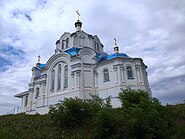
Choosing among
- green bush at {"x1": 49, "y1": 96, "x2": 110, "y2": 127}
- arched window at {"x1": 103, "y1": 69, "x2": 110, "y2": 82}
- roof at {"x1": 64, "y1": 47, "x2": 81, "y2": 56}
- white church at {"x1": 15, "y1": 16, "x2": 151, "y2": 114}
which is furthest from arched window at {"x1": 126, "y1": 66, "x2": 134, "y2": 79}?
green bush at {"x1": 49, "y1": 96, "x2": 110, "y2": 127}

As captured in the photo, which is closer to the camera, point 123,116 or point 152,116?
point 152,116

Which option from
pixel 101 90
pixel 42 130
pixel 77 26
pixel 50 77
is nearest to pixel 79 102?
pixel 42 130

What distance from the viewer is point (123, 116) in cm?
→ 1102

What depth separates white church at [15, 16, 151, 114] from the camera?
78.5ft

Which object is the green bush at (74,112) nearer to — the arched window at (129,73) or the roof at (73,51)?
the arched window at (129,73)

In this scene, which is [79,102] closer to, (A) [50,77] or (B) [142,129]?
(B) [142,129]

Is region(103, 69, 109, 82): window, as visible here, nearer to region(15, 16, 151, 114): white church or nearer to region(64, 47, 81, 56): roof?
region(15, 16, 151, 114): white church

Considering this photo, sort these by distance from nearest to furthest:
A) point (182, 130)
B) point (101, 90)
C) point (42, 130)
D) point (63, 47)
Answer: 1. point (182, 130)
2. point (42, 130)
3. point (101, 90)
4. point (63, 47)

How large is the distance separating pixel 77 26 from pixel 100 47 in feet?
18.3

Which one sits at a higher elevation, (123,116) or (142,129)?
(123,116)

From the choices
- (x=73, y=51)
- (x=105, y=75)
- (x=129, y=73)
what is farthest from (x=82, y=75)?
(x=129, y=73)

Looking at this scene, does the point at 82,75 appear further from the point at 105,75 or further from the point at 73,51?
the point at 73,51

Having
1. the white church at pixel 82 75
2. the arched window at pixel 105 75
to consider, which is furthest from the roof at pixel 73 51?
the arched window at pixel 105 75

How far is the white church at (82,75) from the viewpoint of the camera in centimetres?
2392
